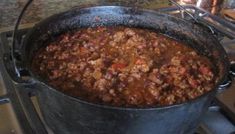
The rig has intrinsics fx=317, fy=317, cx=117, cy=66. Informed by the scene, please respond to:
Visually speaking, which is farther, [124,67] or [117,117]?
[124,67]

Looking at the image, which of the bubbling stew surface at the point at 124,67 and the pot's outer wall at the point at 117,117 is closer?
the pot's outer wall at the point at 117,117

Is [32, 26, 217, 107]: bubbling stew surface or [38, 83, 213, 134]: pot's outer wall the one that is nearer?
[38, 83, 213, 134]: pot's outer wall

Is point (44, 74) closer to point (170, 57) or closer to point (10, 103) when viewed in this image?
point (10, 103)

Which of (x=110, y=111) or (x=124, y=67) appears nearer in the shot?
(x=110, y=111)

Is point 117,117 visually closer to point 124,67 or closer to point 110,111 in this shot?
point 110,111

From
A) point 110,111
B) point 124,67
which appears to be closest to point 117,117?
point 110,111
